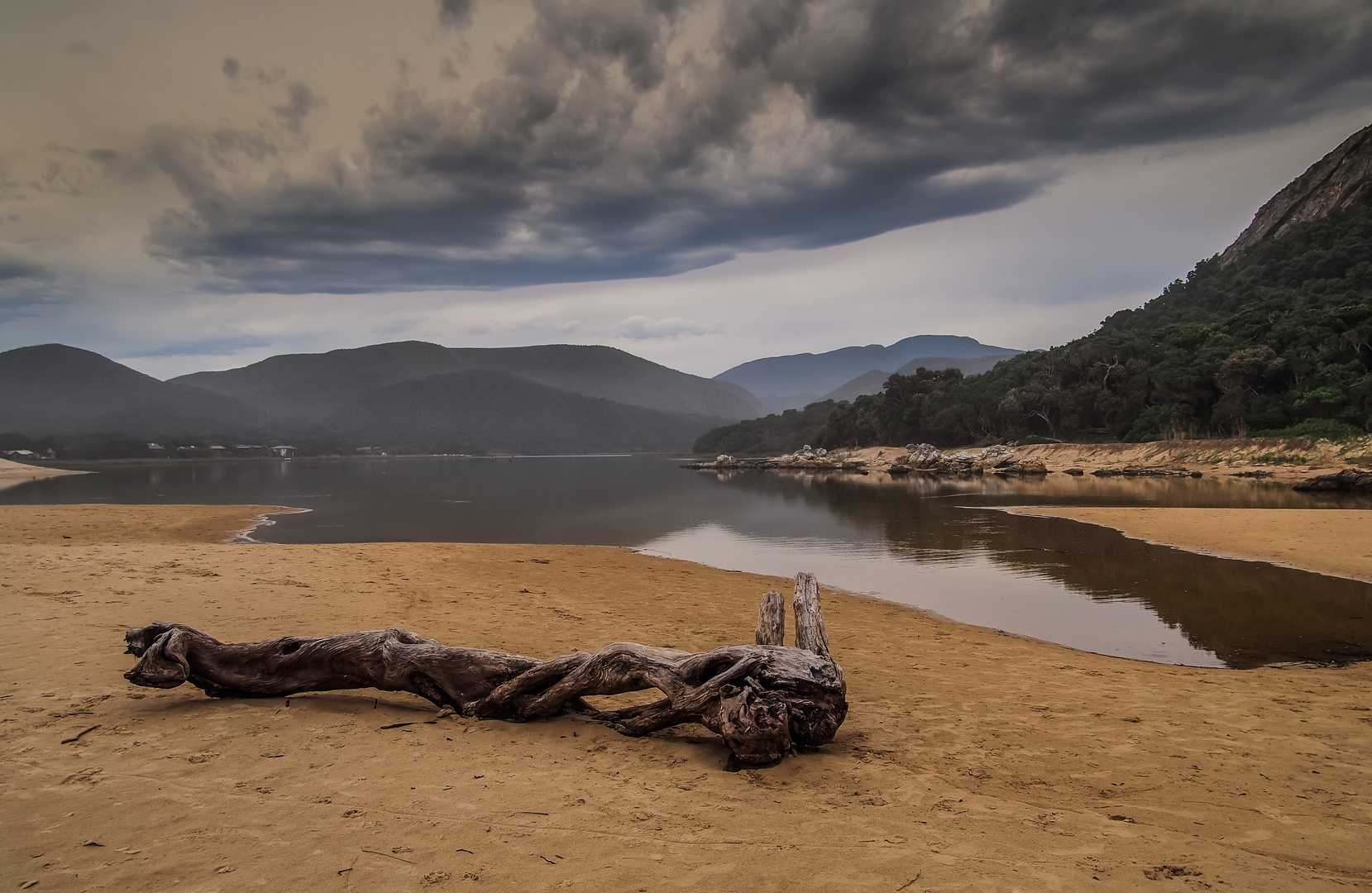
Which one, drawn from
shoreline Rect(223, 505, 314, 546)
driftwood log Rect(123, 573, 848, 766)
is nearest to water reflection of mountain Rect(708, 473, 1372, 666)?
driftwood log Rect(123, 573, 848, 766)

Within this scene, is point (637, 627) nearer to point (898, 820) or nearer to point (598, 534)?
point (898, 820)

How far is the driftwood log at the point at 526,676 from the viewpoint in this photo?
16.8ft

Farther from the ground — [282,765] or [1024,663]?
[282,765]

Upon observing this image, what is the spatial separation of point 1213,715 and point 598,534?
2182 centimetres

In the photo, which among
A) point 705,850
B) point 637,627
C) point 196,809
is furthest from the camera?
point 637,627

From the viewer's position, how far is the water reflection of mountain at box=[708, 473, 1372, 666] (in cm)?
979

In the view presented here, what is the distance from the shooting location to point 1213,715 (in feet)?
20.4

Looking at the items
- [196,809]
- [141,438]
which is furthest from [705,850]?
[141,438]

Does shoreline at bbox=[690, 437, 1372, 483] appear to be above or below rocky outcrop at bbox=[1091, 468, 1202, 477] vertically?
above

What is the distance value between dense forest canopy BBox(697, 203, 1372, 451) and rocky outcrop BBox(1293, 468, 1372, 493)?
18.4 metres

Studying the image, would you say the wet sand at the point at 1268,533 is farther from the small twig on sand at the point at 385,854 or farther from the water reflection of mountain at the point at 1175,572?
the small twig on sand at the point at 385,854

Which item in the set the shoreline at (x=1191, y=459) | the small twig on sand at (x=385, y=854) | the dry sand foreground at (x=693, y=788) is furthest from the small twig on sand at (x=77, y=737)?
the shoreline at (x=1191, y=459)

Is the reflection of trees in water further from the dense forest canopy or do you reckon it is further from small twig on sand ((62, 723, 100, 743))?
the dense forest canopy

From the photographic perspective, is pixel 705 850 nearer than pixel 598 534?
Yes
